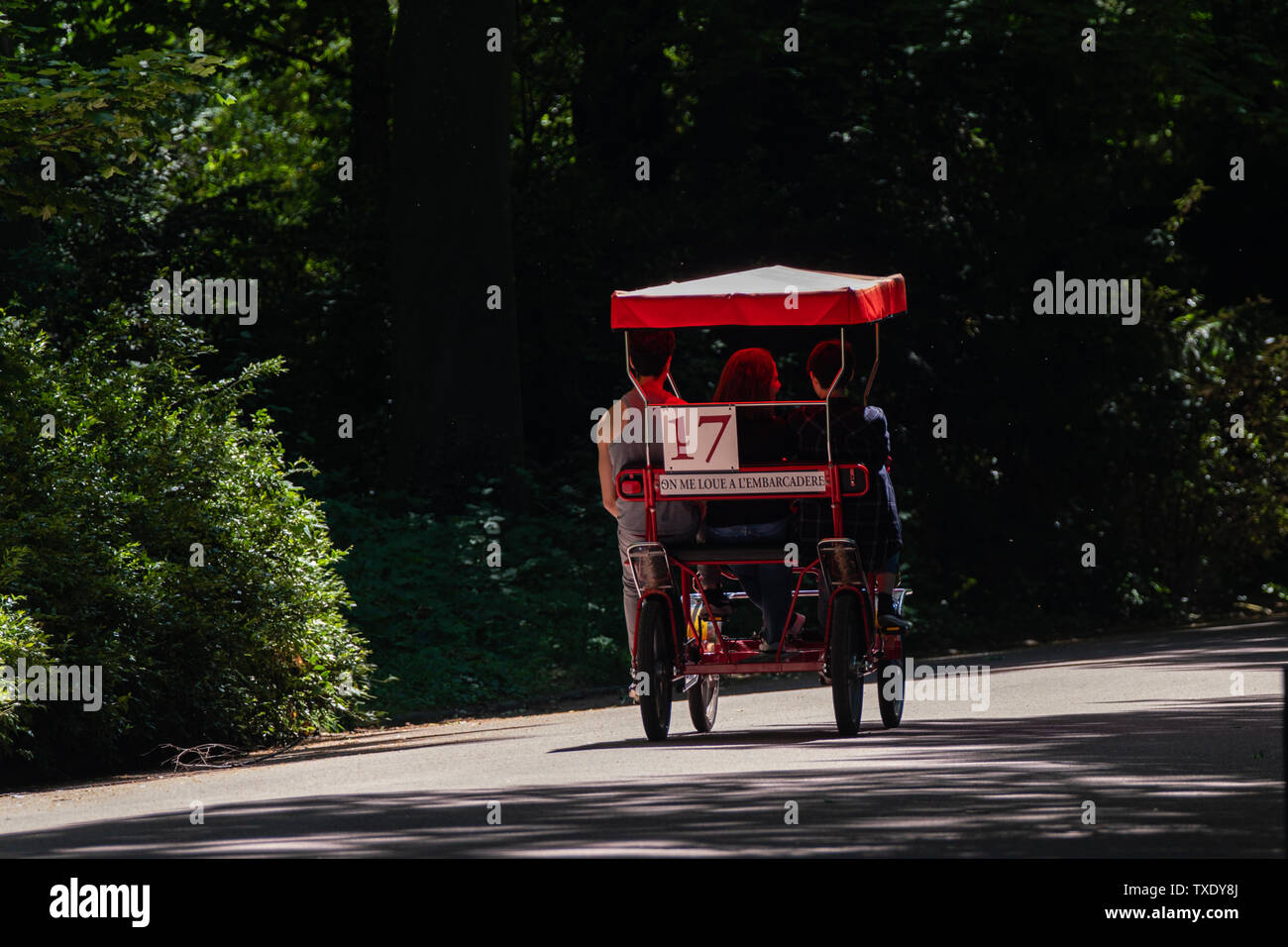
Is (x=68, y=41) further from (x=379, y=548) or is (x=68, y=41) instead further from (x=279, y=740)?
(x=279, y=740)

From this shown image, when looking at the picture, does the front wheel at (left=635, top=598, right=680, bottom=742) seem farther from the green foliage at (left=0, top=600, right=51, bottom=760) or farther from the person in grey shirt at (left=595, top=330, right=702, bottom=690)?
the green foliage at (left=0, top=600, right=51, bottom=760)

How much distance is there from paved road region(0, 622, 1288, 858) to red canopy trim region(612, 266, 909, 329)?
246 cm

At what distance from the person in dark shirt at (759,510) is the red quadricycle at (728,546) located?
0.08 meters

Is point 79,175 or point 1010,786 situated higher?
point 79,175

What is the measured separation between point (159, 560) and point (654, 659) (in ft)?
15.6

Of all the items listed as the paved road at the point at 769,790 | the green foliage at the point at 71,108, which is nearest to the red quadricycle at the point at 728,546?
the paved road at the point at 769,790

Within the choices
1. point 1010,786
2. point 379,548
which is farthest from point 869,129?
point 1010,786

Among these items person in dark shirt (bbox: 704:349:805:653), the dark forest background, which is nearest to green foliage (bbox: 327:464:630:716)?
the dark forest background

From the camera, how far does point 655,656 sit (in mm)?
11359

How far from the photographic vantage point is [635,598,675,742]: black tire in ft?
37.0

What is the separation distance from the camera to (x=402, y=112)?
72.6ft

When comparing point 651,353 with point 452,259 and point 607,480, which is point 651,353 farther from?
point 452,259

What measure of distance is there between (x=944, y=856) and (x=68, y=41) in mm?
21665
